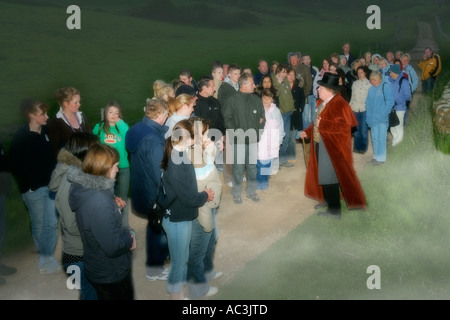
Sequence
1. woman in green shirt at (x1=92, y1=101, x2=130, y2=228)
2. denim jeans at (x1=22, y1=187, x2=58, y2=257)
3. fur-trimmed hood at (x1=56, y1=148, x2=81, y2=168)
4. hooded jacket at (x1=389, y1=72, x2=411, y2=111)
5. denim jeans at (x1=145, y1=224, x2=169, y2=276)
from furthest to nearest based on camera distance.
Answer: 1. hooded jacket at (x1=389, y1=72, x2=411, y2=111)
2. woman in green shirt at (x1=92, y1=101, x2=130, y2=228)
3. denim jeans at (x1=22, y1=187, x2=58, y2=257)
4. denim jeans at (x1=145, y1=224, x2=169, y2=276)
5. fur-trimmed hood at (x1=56, y1=148, x2=81, y2=168)

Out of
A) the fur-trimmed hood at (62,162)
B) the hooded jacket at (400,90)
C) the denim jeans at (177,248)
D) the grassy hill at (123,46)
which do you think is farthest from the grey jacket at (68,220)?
the hooded jacket at (400,90)

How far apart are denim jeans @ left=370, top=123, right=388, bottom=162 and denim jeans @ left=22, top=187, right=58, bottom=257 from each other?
6641mm

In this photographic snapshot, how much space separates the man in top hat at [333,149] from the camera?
6773 millimetres

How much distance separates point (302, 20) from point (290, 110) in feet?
164

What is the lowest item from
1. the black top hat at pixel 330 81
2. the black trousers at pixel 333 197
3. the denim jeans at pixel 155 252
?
the denim jeans at pixel 155 252

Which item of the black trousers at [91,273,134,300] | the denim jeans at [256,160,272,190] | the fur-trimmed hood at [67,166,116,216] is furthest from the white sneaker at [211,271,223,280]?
the denim jeans at [256,160,272,190]

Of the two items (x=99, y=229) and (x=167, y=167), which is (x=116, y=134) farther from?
(x=99, y=229)

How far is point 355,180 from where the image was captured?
7.04 m

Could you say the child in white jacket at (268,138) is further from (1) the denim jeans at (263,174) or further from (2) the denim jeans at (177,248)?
(2) the denim jeans at (177,248)

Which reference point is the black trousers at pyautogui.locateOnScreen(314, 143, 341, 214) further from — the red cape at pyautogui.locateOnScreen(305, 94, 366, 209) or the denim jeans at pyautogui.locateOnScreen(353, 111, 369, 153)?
the denim jeans at pyautogui.locateOnScreen(353, 111, 369, 153)

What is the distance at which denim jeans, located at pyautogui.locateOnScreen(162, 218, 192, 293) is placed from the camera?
442 centimetres

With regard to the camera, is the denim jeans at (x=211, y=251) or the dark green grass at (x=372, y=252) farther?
the dark green grass at (x=372, y=252)

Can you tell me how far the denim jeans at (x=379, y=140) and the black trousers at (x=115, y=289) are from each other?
23.3 feet
